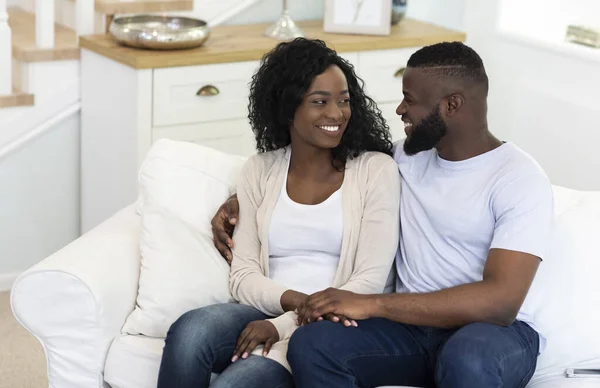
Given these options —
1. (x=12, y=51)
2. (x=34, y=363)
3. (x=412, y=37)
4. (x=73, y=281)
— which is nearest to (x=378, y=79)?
(x=412, y=37)

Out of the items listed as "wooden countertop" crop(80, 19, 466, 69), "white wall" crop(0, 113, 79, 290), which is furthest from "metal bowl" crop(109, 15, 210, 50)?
"white wall" crop(0, 113, 79, 290)

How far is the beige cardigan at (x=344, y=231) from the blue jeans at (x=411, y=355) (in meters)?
0.12

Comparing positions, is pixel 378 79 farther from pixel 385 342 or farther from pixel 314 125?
pixel 385 342

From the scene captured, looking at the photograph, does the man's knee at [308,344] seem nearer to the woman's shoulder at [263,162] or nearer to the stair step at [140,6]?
the woman's shoulder at [263,162]

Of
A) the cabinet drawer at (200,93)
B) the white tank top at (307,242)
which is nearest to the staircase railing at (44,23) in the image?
the cabinet drawer at (200,93)

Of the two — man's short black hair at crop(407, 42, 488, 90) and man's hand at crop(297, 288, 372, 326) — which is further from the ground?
man's short black hair at crop(407, 42, 488, 90)

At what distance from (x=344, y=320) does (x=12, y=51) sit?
6.72 ft

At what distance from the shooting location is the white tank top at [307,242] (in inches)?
96.3

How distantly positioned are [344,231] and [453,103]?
38 centimetres

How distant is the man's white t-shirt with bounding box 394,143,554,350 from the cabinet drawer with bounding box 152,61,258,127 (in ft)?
4.22

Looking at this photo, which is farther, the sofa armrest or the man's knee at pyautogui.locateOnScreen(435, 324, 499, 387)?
the sofa armrest

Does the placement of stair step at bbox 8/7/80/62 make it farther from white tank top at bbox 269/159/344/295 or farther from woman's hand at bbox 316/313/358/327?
woman's hand at bbox 316/313/358/327

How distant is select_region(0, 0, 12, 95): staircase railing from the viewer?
358 cm

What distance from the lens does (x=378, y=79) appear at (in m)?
3.93
